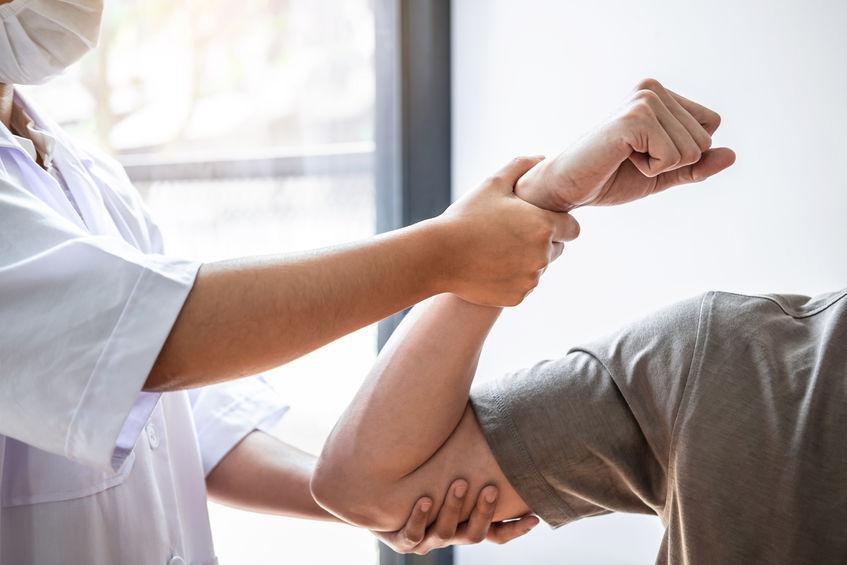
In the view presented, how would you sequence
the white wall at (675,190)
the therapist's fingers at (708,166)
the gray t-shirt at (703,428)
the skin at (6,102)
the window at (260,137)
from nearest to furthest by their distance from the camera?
the gray t-shirt at (703,428) < the therapist's fingers at (708,166) < the skin at (6,102) < the white wall at (675,190) < the window at (260,137)

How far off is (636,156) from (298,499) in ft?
2.49

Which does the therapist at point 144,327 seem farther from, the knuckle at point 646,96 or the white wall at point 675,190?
the white wall at point 675,190

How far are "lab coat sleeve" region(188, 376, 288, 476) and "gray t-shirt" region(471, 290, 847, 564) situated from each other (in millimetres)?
434

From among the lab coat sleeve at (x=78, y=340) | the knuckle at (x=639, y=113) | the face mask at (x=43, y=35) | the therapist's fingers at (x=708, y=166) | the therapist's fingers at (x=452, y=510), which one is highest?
the face mask at (x=43, y=35)

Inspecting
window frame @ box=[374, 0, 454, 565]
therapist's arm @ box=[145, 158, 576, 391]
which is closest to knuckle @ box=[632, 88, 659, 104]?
therapist's arm @ box=[145, 158, 576, 391]

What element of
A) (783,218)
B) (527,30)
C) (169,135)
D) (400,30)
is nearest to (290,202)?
(169,135)

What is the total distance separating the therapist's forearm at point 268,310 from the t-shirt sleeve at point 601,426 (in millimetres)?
327

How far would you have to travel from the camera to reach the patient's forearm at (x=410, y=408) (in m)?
1.10

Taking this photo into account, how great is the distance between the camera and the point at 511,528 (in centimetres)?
113

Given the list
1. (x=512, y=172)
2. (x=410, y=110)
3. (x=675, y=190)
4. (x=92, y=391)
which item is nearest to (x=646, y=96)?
(x=512, y=172)

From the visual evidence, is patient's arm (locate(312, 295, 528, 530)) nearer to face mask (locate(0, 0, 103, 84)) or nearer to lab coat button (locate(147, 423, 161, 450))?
lab coat button (locate(147, 423, 161, 450))

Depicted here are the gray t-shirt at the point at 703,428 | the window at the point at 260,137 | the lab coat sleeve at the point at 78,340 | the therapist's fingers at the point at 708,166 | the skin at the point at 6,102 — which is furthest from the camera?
the window at the point at 260,137

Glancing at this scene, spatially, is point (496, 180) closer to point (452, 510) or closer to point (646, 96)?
point (646, 96)

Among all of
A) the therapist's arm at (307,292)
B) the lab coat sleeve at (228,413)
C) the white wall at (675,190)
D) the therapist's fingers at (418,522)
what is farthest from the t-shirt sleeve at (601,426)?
the lab coat sleeve at (228,413)
